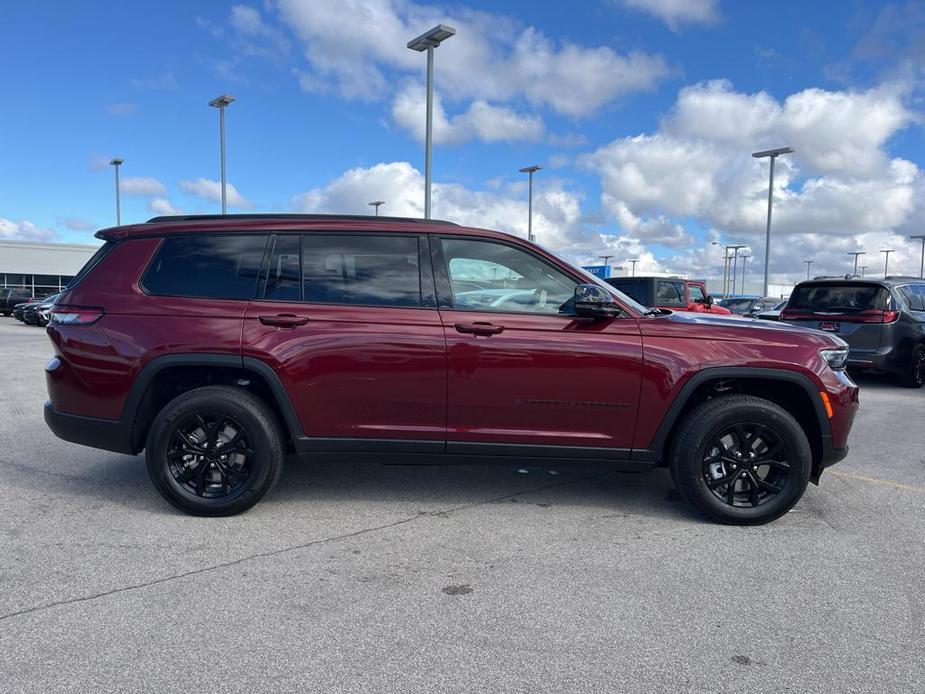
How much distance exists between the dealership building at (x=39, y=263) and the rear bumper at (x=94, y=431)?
168 ft

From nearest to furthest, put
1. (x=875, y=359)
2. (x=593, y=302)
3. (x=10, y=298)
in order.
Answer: (x=593, y=302)
(x=875, y=359)
(x=10, y=298)

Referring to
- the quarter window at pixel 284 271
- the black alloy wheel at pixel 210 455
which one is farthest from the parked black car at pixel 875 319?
the black alloy wheel at pixel 210 455

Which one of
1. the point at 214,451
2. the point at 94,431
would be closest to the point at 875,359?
the point at 214,451

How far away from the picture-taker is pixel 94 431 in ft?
13.8

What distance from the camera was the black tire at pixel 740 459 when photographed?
4.04 metres

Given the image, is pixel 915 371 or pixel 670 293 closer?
pixel 915 371

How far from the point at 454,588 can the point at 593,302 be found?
1.72 m

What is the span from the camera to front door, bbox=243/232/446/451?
4031mm

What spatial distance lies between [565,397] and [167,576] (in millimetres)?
2283

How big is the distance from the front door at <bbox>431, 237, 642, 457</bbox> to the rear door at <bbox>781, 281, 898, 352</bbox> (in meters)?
7.40

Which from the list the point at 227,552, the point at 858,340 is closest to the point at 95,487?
the point at 227,552

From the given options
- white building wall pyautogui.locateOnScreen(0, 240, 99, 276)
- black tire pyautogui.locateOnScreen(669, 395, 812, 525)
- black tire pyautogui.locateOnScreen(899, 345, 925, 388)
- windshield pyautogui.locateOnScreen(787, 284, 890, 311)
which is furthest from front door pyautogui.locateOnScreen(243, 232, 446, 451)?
white building wall pyautogui.locateOnScreen(0, 240, 99, 276)

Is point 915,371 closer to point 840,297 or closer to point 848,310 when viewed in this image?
point 848,310

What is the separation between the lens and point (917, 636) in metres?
2.87
